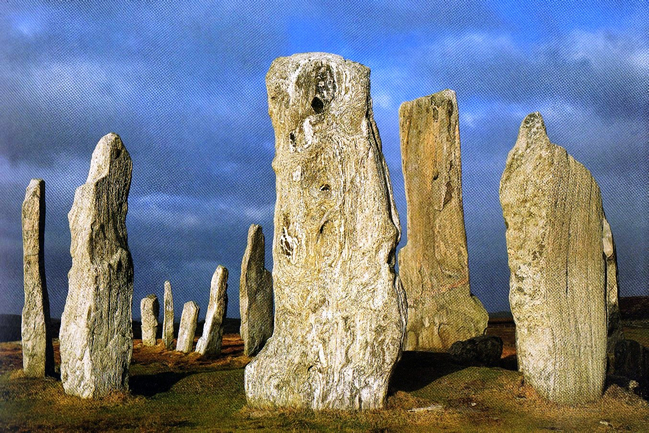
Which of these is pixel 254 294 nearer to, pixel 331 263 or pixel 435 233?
pixel 435 233

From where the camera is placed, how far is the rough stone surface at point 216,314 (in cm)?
1992

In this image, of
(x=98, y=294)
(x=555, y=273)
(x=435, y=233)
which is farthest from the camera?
(x=435, y=233)

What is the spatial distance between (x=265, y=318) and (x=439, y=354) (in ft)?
21.7

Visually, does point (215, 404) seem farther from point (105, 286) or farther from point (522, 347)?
point (522, 347)

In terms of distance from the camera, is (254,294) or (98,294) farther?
(254,294)

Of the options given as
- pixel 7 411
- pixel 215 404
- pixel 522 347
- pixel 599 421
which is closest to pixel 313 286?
pixel 215 404

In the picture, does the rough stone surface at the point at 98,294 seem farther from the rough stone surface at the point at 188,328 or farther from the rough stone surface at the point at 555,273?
the rough stone surface at the point at 188,328

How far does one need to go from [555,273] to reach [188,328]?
1365 cm

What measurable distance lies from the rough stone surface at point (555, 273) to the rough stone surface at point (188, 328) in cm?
1275

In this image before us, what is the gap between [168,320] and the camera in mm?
23672

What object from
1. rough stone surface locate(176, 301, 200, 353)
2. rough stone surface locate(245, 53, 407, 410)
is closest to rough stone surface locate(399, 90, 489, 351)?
rough stone surface locate(176, 301, 200, 353)

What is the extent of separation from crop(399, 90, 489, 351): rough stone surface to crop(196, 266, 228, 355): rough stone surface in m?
5.36

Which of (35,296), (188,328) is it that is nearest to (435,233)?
(188,328)

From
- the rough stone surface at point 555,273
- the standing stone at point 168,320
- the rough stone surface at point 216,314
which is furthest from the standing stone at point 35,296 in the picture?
the rough stone surface at point 555,273
